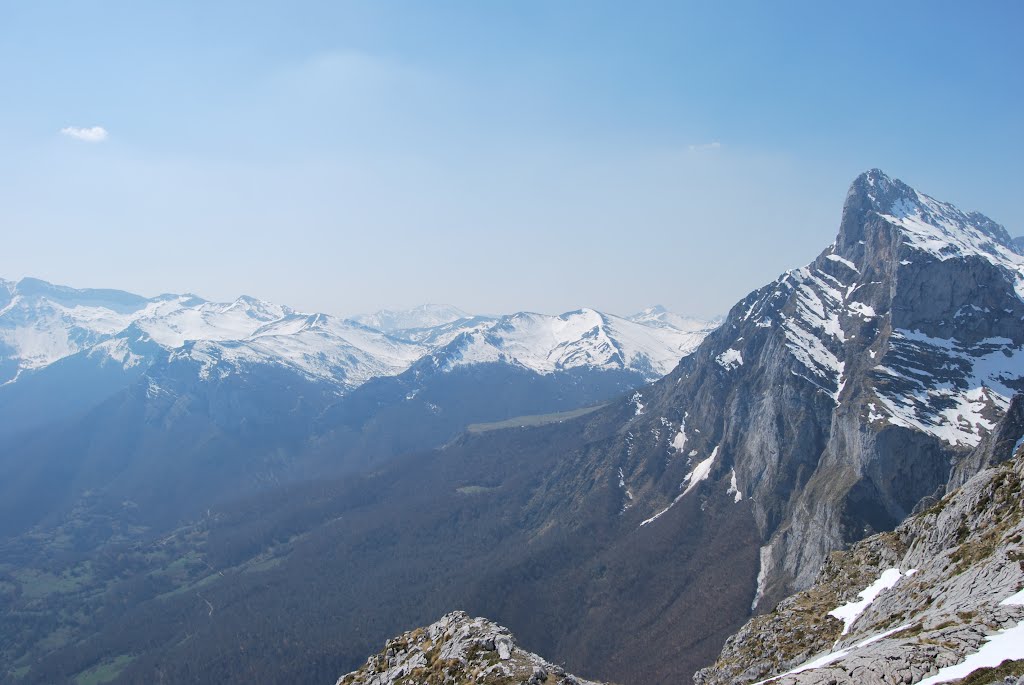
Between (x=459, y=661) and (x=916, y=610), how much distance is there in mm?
44430

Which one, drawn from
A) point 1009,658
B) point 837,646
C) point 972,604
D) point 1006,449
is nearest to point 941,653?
point 1009,658

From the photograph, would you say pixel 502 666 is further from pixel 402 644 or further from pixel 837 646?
pixel 837 646

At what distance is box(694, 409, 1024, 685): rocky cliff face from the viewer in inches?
1913

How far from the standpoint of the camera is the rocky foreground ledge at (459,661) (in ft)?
200

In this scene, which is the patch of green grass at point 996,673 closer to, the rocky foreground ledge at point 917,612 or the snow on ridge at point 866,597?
the rocky foreground ledge at point 917,612

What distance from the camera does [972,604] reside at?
57.5 m

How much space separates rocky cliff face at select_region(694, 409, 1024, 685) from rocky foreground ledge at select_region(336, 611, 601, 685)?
2071 centimetres

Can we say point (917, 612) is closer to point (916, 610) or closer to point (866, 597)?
point (916, 610)

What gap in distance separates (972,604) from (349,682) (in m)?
59.2

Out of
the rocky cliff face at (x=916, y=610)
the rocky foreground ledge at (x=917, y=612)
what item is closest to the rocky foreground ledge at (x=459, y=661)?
the rocky foreground ledge at (x=917, y=612)

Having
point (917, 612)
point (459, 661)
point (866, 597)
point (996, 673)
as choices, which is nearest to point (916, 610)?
point (917, 612)

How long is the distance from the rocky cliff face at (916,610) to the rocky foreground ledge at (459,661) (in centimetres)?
2071

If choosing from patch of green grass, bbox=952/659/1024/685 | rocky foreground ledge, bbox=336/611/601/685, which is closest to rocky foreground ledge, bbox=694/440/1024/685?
patch of green grass, bbox=952/659/1024/685

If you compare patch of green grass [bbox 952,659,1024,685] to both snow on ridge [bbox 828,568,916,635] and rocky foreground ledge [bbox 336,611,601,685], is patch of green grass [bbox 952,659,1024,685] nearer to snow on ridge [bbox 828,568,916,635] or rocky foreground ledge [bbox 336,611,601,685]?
rocky foreground ledge [bbox 336,611,601,685]
